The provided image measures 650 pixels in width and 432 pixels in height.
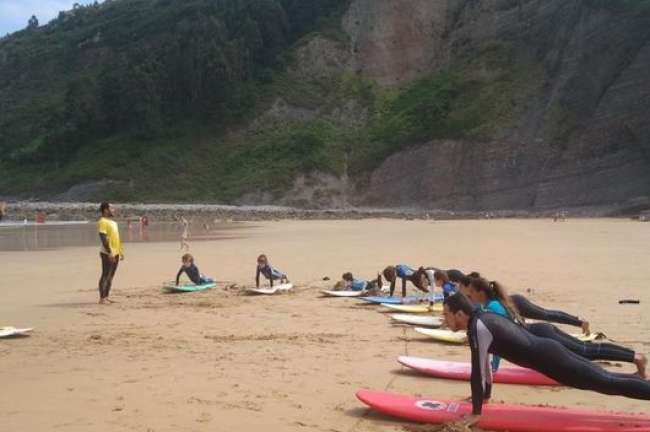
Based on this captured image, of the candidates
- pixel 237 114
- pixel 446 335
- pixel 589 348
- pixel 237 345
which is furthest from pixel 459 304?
pixel 237 114

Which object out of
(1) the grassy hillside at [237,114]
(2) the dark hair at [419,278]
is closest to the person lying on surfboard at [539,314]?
(2) the dark hair at [419,278]

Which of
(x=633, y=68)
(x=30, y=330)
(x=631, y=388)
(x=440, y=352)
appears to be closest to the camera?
(x=631, y=388)

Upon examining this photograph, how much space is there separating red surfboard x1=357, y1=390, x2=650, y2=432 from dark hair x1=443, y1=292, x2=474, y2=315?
0.78m

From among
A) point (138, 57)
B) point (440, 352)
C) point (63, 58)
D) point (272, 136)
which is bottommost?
point (440, 352)

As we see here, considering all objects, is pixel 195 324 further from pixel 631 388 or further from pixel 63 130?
pixel 63 130

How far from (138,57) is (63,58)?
29.9 metres

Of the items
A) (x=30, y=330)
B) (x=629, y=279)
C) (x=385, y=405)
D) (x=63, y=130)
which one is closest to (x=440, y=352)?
(x=385, y=405)

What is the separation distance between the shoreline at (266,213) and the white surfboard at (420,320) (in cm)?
3238

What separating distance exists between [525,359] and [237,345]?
3996 millimetres

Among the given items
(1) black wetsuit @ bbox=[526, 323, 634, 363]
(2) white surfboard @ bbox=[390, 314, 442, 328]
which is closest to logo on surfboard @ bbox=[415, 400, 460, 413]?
(1) black wetsuit @ bbox=[526, 323, 634, 363]

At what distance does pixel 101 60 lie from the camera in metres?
92.2

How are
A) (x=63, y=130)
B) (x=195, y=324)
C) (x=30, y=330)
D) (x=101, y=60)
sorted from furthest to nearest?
(x=101, y=60)
(x=63, y=130)
(x=195, y=324)
(x=30, y=330)

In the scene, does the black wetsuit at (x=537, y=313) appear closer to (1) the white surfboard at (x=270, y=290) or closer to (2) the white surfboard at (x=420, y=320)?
(2) the white surfboard at (x=420, y=320)

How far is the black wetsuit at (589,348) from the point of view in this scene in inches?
236
